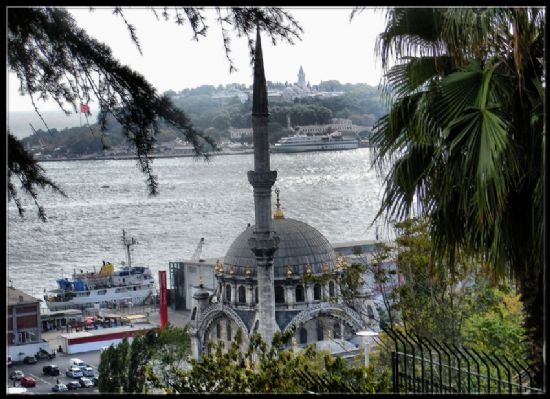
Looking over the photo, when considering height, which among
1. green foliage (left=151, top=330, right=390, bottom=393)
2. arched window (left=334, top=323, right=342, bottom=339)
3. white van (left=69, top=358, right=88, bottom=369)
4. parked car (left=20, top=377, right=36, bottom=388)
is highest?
green foliage (left=151, top=330, right=390, bottom=393)

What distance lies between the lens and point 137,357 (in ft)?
107

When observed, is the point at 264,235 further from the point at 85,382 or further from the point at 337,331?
the point at 85,382

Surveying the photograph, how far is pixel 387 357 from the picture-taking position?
16828 mm

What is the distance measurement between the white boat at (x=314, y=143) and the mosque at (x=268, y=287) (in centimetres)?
312

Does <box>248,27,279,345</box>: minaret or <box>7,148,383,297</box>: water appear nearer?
<box>248,27,279,345</box>: minaret

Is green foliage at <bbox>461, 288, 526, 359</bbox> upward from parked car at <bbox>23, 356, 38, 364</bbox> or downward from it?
upward

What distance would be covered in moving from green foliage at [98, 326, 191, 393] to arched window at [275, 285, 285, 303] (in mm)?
3698

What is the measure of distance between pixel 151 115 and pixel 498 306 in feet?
34.8

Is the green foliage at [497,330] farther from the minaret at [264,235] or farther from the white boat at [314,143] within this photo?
the white boat at [314,143]

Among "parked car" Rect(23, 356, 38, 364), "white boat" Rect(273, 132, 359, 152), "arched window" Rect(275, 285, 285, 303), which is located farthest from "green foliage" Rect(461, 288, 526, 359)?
"parked car" Rect(23, 356, 38, 364)

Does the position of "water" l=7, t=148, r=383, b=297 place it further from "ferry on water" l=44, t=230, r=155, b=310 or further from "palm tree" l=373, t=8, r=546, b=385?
"palm tree" l=373, t=8, r=546, b=385

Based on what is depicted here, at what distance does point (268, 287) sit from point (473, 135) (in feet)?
102

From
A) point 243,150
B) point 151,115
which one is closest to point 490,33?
point 151,115

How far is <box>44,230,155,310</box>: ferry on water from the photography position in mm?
59781
